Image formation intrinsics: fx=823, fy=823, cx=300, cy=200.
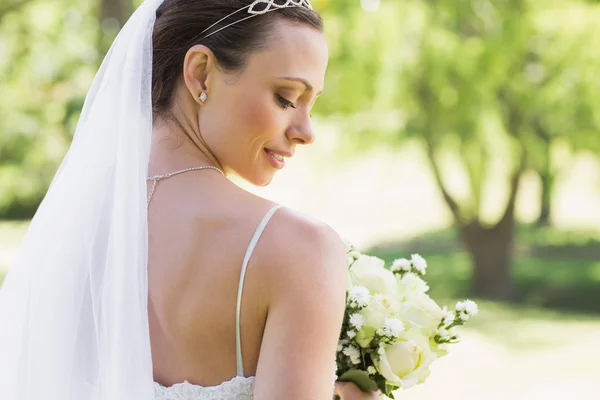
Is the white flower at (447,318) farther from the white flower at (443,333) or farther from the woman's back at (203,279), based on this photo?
the woman's back at (203,279)

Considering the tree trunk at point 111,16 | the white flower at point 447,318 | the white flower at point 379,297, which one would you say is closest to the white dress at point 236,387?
the white flower at point 379,297

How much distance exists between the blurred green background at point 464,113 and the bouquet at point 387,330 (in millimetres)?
6923

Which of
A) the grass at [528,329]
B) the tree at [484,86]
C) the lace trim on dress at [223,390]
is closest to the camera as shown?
the lace trim on dress at [223,390]

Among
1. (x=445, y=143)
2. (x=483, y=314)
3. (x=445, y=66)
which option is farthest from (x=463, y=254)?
(x=445, y=66)

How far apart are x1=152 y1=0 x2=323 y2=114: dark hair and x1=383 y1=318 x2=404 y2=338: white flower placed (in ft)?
2.45

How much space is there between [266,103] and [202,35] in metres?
0.21

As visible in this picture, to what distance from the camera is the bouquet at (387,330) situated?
A: 6.57 feet

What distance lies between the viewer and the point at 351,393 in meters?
2.02

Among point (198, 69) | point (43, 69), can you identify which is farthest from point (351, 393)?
point (43, 69)

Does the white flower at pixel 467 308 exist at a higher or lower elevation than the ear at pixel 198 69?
lower

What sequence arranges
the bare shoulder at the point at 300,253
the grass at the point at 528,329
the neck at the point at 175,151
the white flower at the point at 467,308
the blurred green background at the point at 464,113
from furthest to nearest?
the blurred green background at the point at 464,113 → the grass at the point at 528,329 → the white flower at the point at 467,308 → the neck at the point at 175,151 → the bare shoulder at the point at 300,253

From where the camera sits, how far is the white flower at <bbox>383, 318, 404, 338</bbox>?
6.55 ft

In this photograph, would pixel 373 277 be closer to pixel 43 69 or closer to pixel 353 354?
pixel 353 354

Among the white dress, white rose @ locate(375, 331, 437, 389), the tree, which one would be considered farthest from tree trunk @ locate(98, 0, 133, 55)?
the white dress
